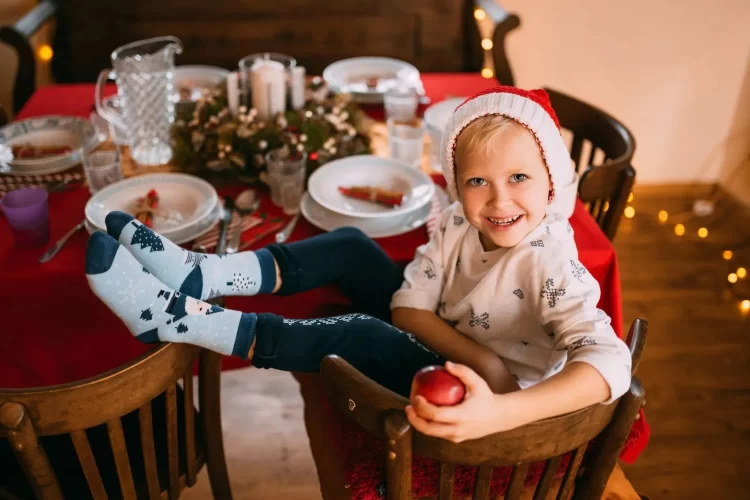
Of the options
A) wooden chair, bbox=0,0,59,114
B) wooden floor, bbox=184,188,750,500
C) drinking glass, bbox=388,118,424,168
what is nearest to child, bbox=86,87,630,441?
drinking glass, bbox=388,118,424,168

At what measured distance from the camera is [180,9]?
8.46ft

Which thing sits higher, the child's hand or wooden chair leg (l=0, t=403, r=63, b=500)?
the child's hand

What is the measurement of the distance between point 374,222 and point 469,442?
65 cm

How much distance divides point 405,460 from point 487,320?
1.29 feet

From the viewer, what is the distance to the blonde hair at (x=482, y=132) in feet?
3.24

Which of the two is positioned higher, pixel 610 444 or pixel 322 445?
pixel 610 444

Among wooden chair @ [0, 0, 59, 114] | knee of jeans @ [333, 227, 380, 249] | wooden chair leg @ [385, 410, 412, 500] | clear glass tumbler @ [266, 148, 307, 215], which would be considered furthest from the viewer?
wooden chair @ [0, 0, 59, 114]

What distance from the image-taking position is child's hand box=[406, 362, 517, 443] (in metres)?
0.75

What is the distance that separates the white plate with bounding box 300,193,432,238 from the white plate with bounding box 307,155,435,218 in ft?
0.07

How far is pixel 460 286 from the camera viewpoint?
1.19 m

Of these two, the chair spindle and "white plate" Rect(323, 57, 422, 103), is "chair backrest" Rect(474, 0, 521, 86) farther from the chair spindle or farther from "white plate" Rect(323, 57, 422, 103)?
the chair spindle

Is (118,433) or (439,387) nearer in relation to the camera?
(439,387)

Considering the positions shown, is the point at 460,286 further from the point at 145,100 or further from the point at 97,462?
the point at 145,100

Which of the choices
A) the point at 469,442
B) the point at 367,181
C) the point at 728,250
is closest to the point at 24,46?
the point at 367,181
